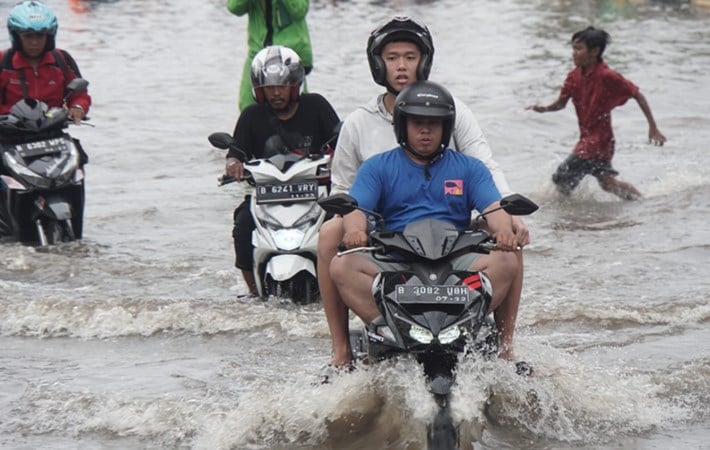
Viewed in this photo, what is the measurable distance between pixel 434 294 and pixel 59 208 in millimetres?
5463

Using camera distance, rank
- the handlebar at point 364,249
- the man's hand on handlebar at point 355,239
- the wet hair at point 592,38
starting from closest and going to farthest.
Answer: the handlebar at point 364,249 < the man's hand on handlebar at point 355,239 < the wet hair at point 592,38

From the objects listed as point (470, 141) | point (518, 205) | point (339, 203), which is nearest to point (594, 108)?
point (470, 141)

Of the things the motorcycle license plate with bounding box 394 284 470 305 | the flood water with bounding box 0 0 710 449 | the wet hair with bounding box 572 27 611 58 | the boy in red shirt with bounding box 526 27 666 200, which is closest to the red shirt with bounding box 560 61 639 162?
the boy in red shirt with bounding box 526 27 666 200

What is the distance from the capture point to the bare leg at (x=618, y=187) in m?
12.6

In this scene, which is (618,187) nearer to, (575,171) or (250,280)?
(575,171)

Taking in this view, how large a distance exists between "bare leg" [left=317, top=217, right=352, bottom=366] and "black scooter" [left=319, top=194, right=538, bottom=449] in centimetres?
44

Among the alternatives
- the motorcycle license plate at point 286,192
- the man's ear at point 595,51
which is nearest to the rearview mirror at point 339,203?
the motorcycle license plate at point 286,192

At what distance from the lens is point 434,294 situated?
18.0 feet

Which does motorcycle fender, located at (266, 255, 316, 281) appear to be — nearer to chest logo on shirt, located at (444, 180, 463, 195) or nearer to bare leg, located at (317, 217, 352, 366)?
bare leg, located at (317, 217, 352, 366)

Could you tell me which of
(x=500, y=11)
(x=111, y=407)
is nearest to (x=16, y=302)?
(x=111, y=407)

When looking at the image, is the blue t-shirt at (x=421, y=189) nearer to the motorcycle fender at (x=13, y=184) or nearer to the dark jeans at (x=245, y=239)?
the dark jeans at (x=245, y=239)

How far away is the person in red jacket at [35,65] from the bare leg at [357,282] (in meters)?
4.61

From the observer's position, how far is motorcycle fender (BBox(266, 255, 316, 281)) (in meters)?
8.42

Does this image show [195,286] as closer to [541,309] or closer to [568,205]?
[541,309]
